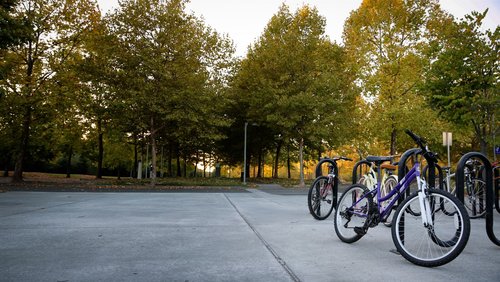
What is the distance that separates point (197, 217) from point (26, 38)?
447 inches

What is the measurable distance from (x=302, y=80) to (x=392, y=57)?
21.5 ft

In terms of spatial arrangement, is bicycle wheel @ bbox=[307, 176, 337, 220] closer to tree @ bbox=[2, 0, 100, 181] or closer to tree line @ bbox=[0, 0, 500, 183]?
tree line @ bbox=[0, 0, 500, 183]

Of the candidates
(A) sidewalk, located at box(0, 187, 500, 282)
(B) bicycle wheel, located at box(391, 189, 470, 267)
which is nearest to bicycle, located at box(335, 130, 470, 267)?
(B) bicycle wheel, located at box(391, 189, 470, 267)

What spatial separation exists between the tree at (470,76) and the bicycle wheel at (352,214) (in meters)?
10.8

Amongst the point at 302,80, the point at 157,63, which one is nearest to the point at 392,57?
the point at 302,80

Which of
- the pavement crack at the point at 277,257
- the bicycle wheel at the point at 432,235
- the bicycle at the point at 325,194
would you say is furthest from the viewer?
the bicycle at the point at 325,194

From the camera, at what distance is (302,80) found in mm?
23328

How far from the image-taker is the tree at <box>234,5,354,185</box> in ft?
73.7

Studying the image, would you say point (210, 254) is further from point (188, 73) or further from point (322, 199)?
point (188, 73)

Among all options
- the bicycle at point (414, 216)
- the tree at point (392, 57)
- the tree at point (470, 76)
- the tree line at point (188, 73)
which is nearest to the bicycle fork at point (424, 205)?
the bicycle at point (414, 216)

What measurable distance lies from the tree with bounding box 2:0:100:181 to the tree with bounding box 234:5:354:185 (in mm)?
12870

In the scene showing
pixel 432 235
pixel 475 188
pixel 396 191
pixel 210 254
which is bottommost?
pixel 210 254

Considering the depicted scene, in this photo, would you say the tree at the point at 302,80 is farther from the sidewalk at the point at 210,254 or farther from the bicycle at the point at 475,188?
the sidewalk at the point at 210,254

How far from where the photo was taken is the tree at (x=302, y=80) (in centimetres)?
2245
